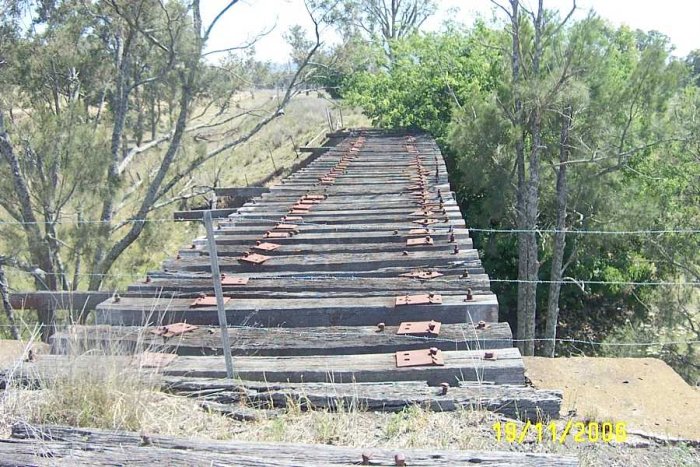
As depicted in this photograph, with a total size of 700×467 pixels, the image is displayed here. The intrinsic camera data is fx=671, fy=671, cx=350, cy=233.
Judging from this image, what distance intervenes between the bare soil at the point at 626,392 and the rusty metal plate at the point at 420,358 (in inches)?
28.1

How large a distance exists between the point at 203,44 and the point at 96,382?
17.2m

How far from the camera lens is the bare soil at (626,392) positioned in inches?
144

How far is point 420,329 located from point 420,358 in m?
0.36

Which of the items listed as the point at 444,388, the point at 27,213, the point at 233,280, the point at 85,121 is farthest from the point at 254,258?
the point at 85,121

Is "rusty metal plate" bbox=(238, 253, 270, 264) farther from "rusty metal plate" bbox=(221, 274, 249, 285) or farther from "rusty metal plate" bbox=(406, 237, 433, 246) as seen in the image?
"rusty metal plate" bbox=(406, 237, 433, 246)

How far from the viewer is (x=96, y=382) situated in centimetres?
304

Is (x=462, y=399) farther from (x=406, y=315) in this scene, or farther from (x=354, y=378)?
(x=406, y=315)

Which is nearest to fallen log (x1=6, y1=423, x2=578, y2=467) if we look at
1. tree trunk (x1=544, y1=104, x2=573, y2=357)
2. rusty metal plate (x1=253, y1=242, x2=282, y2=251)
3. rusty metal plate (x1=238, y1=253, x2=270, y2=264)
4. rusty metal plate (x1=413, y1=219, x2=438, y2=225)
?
rusty metal plate (x1=238, y1=253, x2=270, y2=264)

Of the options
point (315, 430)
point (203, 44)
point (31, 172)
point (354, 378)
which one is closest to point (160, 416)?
point (315, 430)

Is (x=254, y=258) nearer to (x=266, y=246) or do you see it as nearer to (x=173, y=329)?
(x=266, y=246)

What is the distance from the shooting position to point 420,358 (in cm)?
374

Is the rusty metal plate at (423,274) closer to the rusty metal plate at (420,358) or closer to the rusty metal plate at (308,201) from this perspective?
the rusty metal plate at (420,358)

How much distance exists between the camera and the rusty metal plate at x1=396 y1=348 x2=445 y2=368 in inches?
145

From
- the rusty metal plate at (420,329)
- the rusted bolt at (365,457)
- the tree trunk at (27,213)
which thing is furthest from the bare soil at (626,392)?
the tree trunk at (27,213)
